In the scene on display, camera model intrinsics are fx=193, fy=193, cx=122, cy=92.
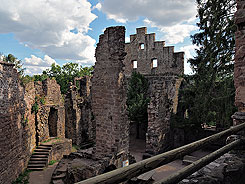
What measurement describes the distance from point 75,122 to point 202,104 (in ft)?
34.0

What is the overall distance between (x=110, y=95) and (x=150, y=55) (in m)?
17.1

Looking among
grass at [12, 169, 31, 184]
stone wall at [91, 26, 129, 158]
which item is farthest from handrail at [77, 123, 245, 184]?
grass at [12, 169, 31, 184]

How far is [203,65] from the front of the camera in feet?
36.9

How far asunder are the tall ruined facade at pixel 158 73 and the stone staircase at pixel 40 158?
6.68 m

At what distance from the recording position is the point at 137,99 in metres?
16.8

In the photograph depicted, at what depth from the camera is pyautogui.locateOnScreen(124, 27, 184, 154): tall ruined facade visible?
42.3 ft

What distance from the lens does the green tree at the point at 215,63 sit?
9.66m

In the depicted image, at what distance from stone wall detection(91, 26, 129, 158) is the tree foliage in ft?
27.7

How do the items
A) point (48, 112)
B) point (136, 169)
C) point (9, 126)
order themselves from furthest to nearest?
point (48, 112) < point (9, 126) < point (136, 169)

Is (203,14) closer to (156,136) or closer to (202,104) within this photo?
(202,104)

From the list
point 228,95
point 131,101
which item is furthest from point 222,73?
point 131,101

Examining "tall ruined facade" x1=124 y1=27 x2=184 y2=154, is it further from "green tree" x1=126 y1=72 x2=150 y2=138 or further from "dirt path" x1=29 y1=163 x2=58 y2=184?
"dirt path" x1=29 y1=163 x2=58 y2=184

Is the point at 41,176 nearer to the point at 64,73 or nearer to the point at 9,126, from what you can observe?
the point at 9,126

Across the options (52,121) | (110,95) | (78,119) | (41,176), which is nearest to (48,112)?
(52,121)
